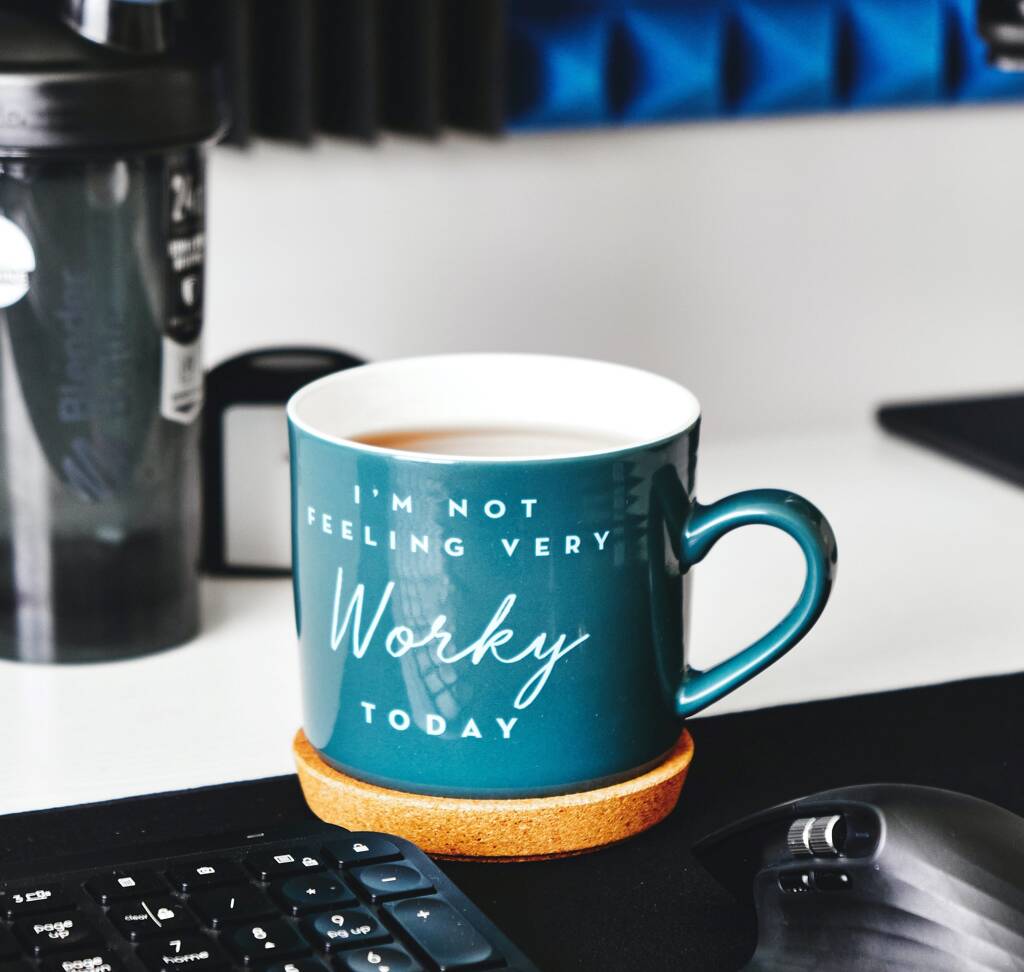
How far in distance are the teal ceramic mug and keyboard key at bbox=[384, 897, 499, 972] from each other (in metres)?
0.05

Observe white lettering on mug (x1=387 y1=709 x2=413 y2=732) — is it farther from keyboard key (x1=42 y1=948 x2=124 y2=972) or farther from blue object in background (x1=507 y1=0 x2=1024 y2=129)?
blue object in background (x1=507 y1=0 x2=1024 y2=129)

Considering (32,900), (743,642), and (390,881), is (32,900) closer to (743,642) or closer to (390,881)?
(390,881)

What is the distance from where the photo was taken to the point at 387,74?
83cm

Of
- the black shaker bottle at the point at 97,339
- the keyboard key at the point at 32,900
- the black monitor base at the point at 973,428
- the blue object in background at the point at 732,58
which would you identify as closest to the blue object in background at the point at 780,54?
the blue object in background at the point at 732,58

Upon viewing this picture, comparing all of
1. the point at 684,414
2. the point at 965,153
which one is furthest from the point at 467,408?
the point at 965,153

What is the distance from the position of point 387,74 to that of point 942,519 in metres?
0.35

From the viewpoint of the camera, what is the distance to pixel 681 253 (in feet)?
2.97

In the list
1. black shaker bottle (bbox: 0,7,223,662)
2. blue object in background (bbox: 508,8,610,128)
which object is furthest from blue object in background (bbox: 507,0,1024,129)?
black shaker bottle (bbox: 0,7,223,662)

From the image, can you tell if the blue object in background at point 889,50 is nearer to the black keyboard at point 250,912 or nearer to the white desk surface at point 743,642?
the white desk surface at point 743,642

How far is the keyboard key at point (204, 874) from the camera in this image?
1.28 feet

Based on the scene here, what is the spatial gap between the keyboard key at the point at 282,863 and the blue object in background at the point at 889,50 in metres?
0.63

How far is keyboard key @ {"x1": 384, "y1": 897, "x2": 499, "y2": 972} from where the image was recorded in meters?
0.37

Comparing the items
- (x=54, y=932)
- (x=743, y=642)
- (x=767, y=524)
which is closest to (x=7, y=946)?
(x=54, y=932)

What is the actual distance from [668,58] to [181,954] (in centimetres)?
60
